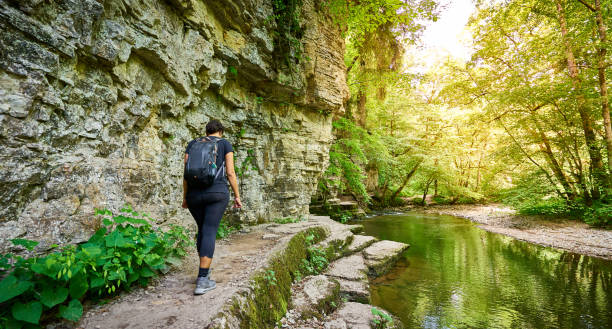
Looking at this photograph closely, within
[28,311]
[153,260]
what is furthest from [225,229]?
[28,311]

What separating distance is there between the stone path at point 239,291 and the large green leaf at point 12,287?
1.36 feet

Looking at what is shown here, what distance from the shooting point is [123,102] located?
3586 millimetres

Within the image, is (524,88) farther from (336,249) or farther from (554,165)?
(336,249)

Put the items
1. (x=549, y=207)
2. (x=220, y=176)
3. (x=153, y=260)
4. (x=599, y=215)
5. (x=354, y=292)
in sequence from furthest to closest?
(x=549, y=207)
(x=599, y=215)
(x=354, y=292)
(x=220, y=176)
(x=153, y=260)

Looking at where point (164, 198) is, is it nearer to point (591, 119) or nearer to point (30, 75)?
point (30, 75)

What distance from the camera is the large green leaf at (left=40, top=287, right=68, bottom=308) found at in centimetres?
181

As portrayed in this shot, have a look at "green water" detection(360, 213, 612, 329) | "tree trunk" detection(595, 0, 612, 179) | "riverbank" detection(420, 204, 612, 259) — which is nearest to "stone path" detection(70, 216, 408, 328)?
"green water" detection(360, 213, 612, 329)

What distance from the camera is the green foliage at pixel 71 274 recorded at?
1.74 m

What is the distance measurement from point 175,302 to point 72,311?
762 millimetres

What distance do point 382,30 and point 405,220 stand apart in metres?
9.78

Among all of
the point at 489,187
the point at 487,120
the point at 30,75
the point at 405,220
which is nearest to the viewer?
the point at 30,75

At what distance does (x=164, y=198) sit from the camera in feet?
14.1

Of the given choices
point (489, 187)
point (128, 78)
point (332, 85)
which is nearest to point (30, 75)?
point (128, 78)

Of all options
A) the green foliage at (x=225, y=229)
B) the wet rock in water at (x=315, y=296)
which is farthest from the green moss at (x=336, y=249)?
the green foliage at (x=225, y=229)
